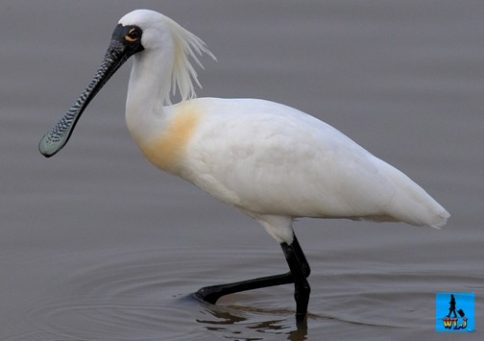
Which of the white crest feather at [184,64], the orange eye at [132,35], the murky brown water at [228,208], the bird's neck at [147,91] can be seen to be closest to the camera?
the orange eye at [132,35]

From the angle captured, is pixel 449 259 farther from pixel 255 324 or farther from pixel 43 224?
pixel 43 224

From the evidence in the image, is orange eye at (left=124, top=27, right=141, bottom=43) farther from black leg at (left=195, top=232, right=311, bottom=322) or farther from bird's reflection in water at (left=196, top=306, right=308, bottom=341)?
bird's reflection in water at (left=196, top=306, right=308, bottom=341)

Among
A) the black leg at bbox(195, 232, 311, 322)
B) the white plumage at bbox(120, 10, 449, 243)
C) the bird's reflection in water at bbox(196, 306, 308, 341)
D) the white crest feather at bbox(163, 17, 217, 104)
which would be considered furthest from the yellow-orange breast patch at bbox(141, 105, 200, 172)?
the bird's reflection in water at bbox(196, 306, 308, 341)

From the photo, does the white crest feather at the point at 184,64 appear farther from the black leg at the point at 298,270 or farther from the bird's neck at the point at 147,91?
the black leg at the point at 298,270

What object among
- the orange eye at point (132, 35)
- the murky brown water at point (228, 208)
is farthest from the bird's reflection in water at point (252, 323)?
the orange eye at point (132, 35)

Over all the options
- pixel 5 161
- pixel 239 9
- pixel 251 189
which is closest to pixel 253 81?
pixel 239 9

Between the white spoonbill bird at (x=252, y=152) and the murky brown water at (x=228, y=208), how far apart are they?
0.69 metres

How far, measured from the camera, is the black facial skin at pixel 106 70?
10.5 meters

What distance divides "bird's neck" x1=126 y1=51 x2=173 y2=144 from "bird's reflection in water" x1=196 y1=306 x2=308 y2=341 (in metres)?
1.33

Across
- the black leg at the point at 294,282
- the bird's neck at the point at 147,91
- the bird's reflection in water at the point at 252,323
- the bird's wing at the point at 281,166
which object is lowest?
the bird's reflection in water at the point at 252,323

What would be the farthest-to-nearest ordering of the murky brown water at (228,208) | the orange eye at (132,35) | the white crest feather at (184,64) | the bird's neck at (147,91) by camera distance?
1. the white crest feather at (184,64)
2. the murky brown water at (228,208)
3. the bird's neck at (147,91)
4. the orange eye at (132,35)

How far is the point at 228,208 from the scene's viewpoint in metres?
12.5

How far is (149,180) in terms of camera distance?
12.9m

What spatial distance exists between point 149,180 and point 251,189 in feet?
7.70
